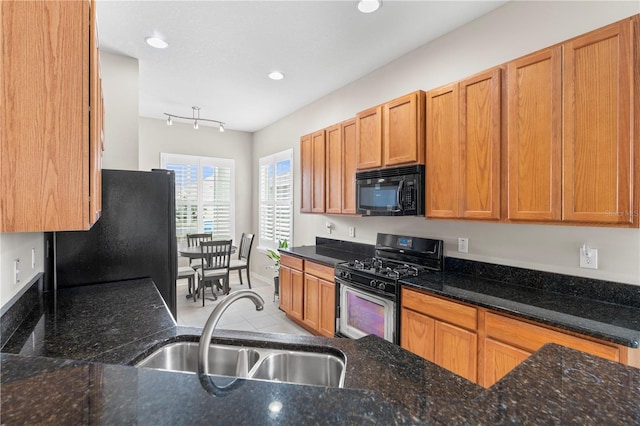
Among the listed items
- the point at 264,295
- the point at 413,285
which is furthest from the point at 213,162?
the point at 413,285

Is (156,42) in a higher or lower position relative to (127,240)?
higher

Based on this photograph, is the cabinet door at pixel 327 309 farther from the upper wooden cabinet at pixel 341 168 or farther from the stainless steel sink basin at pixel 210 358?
the stainless steel sink basin at pixel 210 358

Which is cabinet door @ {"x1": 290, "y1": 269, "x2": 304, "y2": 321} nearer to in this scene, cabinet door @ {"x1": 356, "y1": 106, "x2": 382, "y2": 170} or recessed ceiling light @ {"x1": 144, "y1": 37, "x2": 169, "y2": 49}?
cabinet door @ {"x1": 356, "y1": 106, "x2": 382, "y2": 170}

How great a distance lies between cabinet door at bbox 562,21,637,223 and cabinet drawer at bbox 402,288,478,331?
30.8 inches

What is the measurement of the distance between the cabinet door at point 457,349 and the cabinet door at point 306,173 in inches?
90.1

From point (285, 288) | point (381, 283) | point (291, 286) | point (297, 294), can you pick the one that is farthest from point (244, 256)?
point (381, 283)

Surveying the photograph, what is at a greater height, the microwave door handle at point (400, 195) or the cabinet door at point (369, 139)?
the cabinet door at point (369, 139)

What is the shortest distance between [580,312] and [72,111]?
97.5 inches

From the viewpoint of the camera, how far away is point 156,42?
9.36 feet

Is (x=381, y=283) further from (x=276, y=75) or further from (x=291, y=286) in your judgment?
(x=276, y=75)

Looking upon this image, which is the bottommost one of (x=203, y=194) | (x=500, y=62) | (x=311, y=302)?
(x=311, y=302)

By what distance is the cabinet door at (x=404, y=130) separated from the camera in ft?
8.43

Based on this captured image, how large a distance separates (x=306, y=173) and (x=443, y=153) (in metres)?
1.98

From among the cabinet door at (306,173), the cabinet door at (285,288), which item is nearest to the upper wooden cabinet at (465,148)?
the cabinet door at (306,173)
